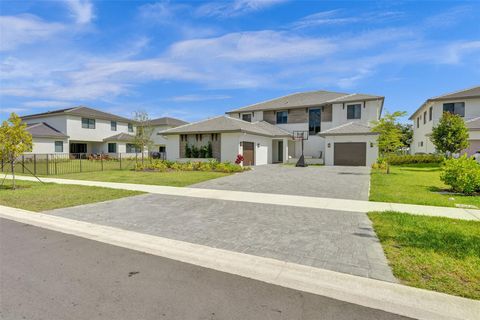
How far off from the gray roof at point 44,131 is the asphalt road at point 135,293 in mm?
35670

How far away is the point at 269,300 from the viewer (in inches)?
141

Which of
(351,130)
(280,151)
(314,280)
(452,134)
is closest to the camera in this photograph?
(314,280)

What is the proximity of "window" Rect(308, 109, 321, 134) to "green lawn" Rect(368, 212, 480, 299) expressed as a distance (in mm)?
27454

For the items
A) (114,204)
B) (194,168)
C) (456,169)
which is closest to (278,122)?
(194,168)

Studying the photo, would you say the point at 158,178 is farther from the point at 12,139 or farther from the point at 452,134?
the point at 452,134

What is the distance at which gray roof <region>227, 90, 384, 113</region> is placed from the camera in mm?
31672

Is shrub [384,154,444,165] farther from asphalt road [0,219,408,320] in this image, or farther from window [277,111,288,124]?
asphalt road [0,219,408,320]

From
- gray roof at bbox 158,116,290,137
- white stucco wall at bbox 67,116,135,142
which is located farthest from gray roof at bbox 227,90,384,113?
white stucco wall at bbox 67,116,135,142


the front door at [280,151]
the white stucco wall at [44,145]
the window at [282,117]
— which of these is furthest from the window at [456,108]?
the white stucco wall at [44,145]

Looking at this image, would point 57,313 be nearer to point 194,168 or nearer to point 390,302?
point 390,302

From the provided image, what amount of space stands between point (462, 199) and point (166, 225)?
10611mm

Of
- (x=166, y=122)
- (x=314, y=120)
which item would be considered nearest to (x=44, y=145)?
(x=166, y=122)

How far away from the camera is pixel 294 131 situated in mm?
34719

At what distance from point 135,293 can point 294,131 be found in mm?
32645
